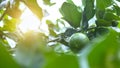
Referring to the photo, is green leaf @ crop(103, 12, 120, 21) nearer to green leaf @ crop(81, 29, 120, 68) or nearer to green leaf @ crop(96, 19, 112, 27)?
green leaf @ crop(96, 19, 112, 27)

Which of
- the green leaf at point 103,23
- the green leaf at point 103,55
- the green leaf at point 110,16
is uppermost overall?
the green leaf at point 110,16

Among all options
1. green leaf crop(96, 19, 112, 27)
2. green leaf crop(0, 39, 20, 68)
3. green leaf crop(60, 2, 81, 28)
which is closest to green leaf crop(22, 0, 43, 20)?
green leaf crop(60, 2, 81, 28)

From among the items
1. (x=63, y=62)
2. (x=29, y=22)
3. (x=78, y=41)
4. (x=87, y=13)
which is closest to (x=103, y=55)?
(x=63, y=62)

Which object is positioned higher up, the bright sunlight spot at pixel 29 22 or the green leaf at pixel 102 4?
the green leaf at pixel 102 4

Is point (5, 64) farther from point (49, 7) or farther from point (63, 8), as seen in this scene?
point (49, 7)

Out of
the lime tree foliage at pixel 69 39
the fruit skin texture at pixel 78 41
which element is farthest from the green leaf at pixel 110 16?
the fruit skin texture at pixel 78 41

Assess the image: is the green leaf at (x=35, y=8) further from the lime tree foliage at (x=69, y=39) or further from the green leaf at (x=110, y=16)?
the green leaf at (x=110, y=16)

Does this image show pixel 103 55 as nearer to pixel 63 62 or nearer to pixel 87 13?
pixel 63 62
